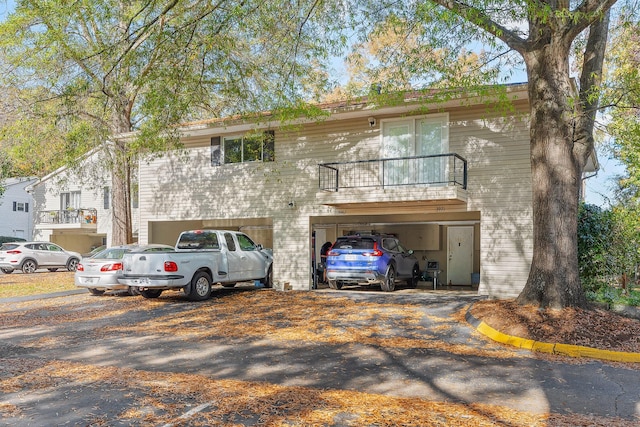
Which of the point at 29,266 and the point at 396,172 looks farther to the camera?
the point at 29,266

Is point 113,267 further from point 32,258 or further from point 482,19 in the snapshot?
point 32,258

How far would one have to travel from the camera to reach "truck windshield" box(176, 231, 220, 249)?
14234 mm

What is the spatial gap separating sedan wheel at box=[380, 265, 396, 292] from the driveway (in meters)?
3.76

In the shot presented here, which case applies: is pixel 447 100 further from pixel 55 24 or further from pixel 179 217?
pixel 55 24

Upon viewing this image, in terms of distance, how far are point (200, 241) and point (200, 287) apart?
141 centimetres

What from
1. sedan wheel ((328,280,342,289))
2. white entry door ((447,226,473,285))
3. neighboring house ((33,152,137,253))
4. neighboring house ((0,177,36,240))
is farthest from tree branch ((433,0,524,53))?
neighboring house ((0,177,36,240))

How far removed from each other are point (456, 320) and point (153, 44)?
9.28 m

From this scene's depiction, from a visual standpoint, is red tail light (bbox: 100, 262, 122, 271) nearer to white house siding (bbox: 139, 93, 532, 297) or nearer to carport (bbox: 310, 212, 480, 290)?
white house siding (bbox: 139, 93, 532, 297)

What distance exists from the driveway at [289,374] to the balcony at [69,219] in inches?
953

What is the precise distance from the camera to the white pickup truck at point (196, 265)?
501 inches

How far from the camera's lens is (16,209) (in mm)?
42562

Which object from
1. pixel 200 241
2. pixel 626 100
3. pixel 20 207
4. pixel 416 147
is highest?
→ pixel 626 100

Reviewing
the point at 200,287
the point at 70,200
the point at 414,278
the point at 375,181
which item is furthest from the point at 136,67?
the point at 70,200

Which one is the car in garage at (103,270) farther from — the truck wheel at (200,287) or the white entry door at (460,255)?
the white entry door at (460,255)
